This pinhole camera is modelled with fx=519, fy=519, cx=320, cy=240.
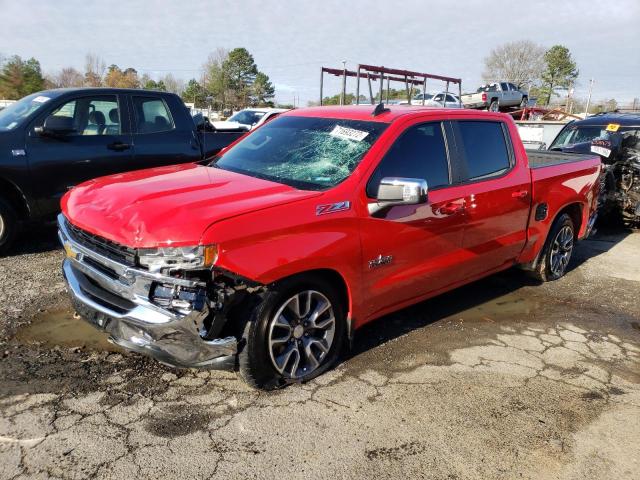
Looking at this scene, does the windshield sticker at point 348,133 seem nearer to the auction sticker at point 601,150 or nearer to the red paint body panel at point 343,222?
the red paint body panel at point 343,222

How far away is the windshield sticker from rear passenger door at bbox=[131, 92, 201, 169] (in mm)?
3272

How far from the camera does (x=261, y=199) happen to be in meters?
3.18

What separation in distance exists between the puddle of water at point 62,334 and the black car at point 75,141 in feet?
6.49

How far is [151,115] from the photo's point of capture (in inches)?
260

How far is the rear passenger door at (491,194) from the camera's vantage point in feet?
14.1

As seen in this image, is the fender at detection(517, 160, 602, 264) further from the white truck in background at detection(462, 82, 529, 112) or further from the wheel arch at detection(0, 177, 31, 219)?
the white truck in background at detection(462, 82, 529, 112)

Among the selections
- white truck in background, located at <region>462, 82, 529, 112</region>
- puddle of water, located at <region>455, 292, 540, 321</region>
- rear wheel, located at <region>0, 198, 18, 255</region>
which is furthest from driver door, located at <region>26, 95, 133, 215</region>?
white truck in background, located at <region>462, 82, 529, 112</region>

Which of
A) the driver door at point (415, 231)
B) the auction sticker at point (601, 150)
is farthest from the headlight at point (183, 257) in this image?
the auction sticker at point (601, 150)

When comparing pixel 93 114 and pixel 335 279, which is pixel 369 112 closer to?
pixel 335 279

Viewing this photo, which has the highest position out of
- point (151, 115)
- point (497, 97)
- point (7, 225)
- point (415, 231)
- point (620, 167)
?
point (497, 97)

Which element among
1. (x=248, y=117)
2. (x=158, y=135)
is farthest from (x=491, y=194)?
(x=248, y=117)

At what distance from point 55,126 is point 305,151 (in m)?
3.28

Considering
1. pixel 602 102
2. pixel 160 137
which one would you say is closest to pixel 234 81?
pixel 602 102

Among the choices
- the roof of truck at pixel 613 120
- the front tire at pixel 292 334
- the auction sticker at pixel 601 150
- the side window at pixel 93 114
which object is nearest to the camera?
the front tire at pixel 292 334
